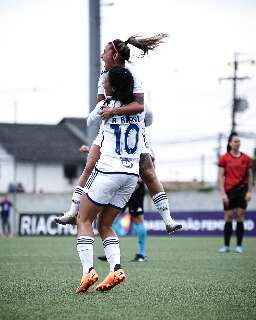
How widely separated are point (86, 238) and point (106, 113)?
1292 millimetres

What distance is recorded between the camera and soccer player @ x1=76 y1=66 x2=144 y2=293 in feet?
25.6

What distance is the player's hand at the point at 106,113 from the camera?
7793 mm

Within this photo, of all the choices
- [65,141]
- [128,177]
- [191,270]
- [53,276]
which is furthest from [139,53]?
[65,141]

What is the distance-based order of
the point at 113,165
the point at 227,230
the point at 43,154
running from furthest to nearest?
the point at 43,154 → the point at 227,230 → the point at 113,165

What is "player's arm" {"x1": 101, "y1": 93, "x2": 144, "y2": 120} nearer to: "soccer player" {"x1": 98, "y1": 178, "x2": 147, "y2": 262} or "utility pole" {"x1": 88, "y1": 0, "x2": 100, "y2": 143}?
"soccer player" {"x1": 98, "y1": 178, "x2": 147, "y2": 262}

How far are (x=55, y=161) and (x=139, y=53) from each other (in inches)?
2307

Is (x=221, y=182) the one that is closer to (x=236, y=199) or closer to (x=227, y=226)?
(x=236, y=199)

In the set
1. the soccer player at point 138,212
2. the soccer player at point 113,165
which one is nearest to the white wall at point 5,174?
the soccer player at point 138,212

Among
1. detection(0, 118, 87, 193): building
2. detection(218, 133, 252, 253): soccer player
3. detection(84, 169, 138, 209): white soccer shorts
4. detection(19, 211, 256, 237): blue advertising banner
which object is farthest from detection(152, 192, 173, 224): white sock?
detection(0, 118, 87, 193): building

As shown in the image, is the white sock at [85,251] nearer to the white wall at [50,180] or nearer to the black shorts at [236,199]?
the black shorts at [236,199]

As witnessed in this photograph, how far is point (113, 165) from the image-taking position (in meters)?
7.77

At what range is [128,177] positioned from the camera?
7867 mm

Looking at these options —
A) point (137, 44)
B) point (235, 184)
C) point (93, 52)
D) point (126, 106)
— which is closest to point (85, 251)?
point (126, 106)

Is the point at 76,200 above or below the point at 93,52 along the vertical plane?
below
